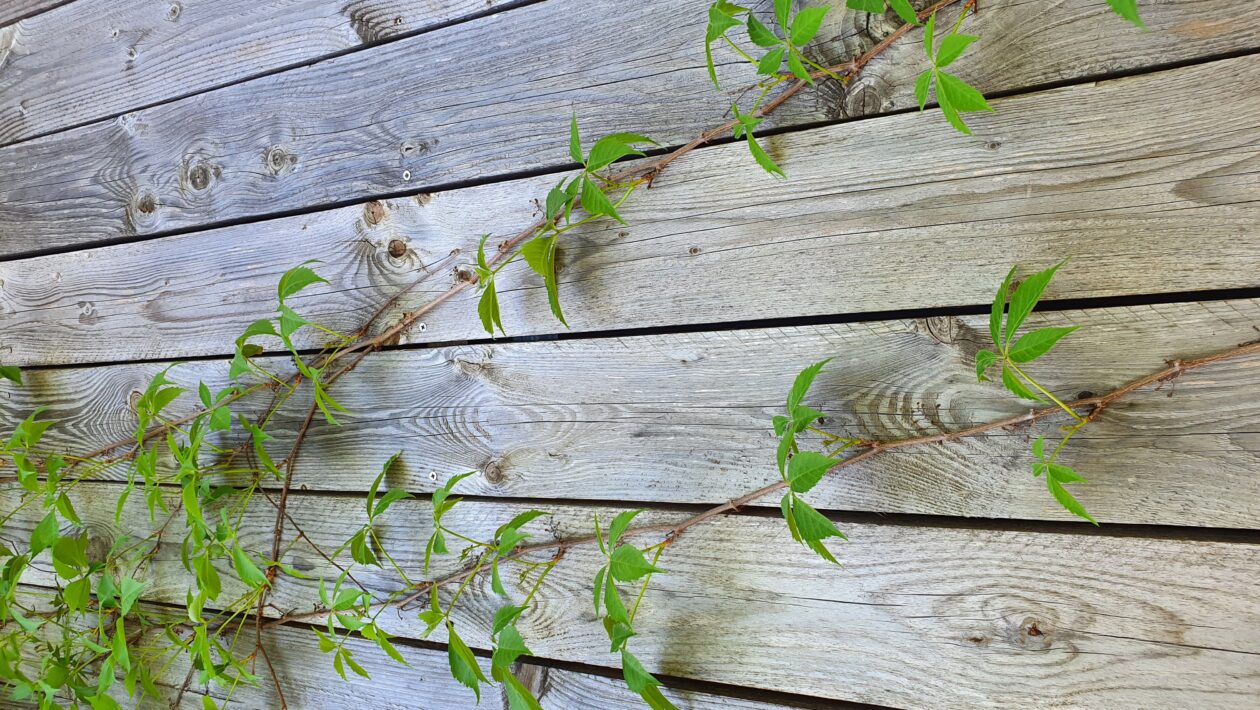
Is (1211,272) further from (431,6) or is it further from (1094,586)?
(431,6)

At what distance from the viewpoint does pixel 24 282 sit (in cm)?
136

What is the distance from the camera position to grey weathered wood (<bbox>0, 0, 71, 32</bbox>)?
1.36 metres

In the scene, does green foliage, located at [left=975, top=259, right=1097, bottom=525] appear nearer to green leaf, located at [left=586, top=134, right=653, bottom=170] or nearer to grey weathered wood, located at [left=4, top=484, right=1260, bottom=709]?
grey weathered wood, located at [left=4, top=484, right=1260, bottom=709]

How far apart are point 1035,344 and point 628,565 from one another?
39cm

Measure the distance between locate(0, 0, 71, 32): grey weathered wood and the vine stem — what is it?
1.09m

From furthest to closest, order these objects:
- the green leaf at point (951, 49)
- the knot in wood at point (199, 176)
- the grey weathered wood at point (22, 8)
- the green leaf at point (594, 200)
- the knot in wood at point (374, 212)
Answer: the grey weathered wood at point (22, 8)
the knot in wood at point (199, 176)
the knot in wood at point (374, 212)
the green leaf at point (594, 200)
the green leaf at point (951, 49)

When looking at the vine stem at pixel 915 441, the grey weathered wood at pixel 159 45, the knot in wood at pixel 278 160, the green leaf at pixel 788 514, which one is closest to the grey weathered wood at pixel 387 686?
the vine stem at pixel 915 441

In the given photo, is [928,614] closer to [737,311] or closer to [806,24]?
[737,311]

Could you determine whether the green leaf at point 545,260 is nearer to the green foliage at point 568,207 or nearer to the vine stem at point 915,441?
the green foliage at point 568,207

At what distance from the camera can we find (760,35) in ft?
2.60

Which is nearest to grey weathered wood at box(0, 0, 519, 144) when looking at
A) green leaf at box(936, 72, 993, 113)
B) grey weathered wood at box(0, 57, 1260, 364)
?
grey weathered wood at box(0, 57, 1260, 364)

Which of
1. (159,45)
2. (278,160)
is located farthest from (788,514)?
(159,45)

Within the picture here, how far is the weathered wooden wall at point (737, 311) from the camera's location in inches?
29.1

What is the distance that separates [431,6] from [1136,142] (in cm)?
76
